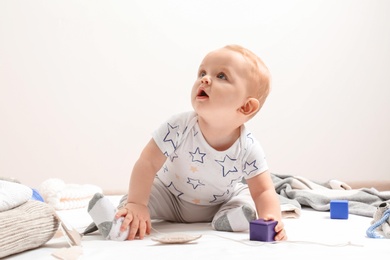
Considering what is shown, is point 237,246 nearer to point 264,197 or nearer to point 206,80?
point 264,197

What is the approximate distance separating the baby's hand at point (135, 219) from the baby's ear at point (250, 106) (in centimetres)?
32

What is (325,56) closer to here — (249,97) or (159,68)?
(159,68)

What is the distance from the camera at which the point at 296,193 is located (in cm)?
175

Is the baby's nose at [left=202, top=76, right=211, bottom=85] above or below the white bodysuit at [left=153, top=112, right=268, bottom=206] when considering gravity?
above

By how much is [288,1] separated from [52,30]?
119 centimetres

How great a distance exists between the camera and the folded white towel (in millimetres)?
955

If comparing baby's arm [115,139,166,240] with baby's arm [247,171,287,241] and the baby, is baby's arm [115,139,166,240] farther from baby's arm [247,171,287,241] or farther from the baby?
baby's arm [247,171,287,241]

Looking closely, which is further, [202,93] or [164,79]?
[164,79]

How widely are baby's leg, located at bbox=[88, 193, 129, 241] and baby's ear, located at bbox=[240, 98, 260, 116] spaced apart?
379 mm

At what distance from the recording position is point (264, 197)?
1271mm

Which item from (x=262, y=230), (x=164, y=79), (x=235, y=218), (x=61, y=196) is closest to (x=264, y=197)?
(x=235, y=218)

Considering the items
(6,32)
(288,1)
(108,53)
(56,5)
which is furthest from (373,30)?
(6,32)

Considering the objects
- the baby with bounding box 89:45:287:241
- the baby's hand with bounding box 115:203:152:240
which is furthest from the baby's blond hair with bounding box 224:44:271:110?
the baby's hand with bounding box 115:203:152:240

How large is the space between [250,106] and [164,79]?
1328mm
